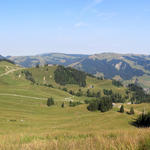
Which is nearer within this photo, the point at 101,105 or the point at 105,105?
the point at 105,105

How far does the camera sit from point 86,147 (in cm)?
670

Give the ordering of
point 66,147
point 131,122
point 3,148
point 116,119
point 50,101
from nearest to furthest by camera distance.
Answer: point 66,147, point 3,148, point 131,122, point 116,119, point 50,101

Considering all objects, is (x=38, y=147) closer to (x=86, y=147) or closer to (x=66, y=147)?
(x=66, y=147)

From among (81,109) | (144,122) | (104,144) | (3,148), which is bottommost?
(81,109)

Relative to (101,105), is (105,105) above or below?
above

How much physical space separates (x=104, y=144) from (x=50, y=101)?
178186mm

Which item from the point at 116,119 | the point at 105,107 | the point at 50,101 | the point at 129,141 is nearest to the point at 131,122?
the point at 116,119

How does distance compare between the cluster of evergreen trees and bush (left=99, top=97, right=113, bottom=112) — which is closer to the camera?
bush (left=99, top=97, right=113, bottom=112)

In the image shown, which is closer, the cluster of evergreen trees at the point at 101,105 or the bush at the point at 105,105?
the bush at the point at 105,105

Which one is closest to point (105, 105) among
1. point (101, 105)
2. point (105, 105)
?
point (105, 105)

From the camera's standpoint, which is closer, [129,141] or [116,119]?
[129,141]

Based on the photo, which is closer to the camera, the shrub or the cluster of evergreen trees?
the shrub

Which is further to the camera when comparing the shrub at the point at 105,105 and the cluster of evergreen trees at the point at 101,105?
the cluster of evergreen trees at the point at 101,105

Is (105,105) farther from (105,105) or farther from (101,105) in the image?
(101,105)
